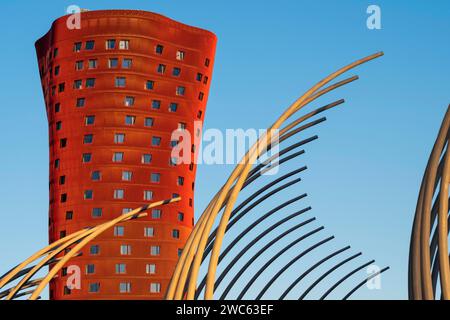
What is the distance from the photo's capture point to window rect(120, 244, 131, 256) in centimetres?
9406

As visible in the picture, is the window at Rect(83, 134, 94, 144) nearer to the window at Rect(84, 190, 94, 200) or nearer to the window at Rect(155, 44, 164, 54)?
the window at Rect(84, 190, 94, 200)

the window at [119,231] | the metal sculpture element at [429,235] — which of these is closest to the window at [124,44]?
the window at [119,231]

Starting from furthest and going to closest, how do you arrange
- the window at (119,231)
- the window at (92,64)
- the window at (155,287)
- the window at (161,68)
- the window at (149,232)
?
1. the window at (161,68)
2. the window at (92,64)
3. the window at (149,232)
4. the window at (119,231)
5. the window at (155,287)

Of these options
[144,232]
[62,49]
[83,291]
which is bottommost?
[83,291]

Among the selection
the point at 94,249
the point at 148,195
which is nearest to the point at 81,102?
the point at 148,195

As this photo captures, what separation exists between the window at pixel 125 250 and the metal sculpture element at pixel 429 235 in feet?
252

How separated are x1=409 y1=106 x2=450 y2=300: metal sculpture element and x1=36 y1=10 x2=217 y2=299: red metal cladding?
76611 mm

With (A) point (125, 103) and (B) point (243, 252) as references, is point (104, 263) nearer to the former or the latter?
(A) point (125, 103)

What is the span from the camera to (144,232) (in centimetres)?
9506

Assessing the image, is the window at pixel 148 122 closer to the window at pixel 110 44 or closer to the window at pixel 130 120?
the window at pixel 130 120

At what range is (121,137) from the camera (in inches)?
3824

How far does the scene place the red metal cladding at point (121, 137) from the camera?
9444cm
